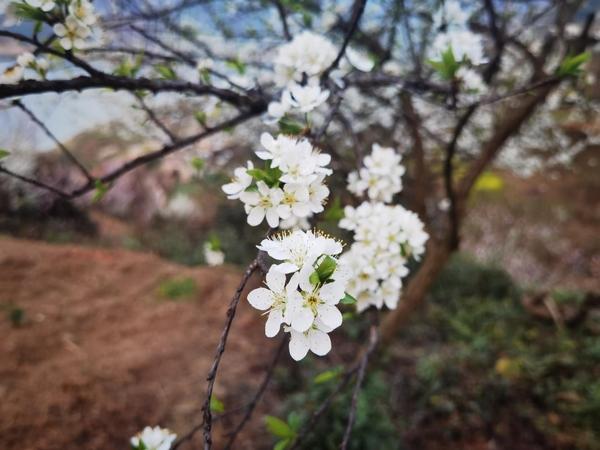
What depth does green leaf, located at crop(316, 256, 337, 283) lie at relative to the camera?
0.63 metres

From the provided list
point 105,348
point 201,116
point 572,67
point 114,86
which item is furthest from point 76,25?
point 105,348

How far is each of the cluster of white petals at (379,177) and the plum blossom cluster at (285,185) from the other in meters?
0.40

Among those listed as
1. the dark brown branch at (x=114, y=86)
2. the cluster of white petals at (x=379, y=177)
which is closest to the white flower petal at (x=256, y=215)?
the cluster of white petals at (x=379, y=177)

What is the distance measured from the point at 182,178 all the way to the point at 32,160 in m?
2.63

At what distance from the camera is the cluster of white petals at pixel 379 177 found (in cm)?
119

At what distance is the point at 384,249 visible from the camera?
3.42 feet

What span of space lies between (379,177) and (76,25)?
984 millimetres

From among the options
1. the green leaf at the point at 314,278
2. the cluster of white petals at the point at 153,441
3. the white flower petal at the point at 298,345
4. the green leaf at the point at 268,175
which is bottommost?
the cluster of white petals at the point at 153,441

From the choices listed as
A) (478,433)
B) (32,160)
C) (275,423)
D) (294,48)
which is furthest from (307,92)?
(32,160)

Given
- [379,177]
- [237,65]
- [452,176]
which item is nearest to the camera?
[379,177]

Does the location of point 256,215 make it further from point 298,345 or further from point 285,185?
point 298,345

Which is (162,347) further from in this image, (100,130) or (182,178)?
(100,130)

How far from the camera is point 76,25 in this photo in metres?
1.03

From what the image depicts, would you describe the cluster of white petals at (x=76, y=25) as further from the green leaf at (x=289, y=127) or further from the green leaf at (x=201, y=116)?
the green leaf at (x=289, y=127)
